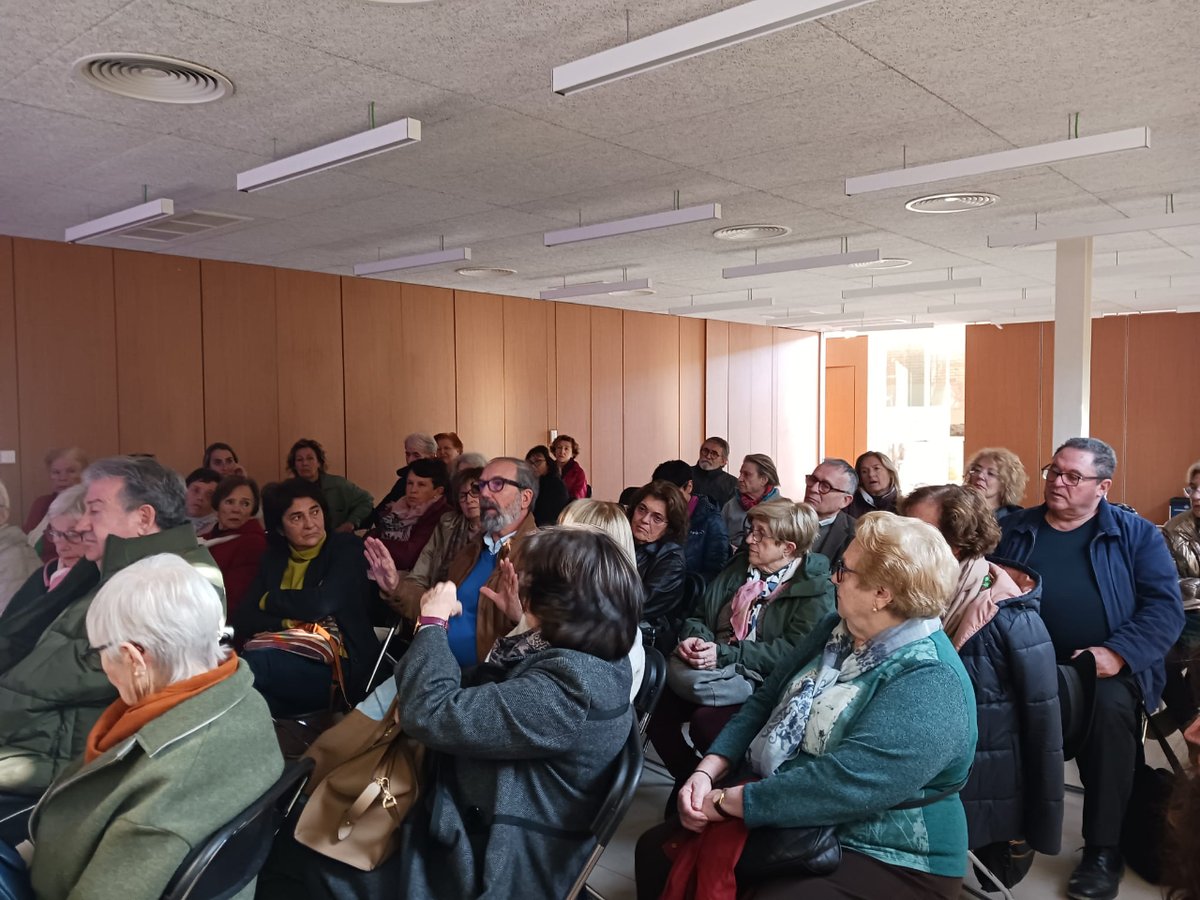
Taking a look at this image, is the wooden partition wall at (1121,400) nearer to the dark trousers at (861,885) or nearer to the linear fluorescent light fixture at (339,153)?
the linear fluorescent light fixture at (339,153)

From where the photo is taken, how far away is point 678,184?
5.48m

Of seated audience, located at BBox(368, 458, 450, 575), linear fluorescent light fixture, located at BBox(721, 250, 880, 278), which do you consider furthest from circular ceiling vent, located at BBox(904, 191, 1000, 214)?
seated audience, located at BBox(368, 458, 450, 575)

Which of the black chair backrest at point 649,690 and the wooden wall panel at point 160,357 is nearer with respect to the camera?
the black chair backrest at point 649,690

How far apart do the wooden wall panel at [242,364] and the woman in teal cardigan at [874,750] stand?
717cm

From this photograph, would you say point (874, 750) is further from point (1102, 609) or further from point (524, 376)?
point (524, 376)

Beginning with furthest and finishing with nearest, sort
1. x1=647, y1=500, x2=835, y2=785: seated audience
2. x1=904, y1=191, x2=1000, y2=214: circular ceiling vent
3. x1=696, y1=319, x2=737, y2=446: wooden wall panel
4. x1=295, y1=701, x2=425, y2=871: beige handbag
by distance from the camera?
x1=696, y1=319, x2=737, y2=446: wooden wall panel < x1=904, y1=191, x2=1000, y2=214: circular ceiling vent < x1=647, y1=500, x2=835, y2=785: seated audience < x1=295, y1=701, x2=425, y2=871: beige handbag

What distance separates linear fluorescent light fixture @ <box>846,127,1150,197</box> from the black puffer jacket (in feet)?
7.58

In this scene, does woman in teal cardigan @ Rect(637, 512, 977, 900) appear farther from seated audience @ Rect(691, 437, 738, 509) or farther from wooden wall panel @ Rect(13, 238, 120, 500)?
wooden wall panel @ Rect(13, 238, 120, 500)

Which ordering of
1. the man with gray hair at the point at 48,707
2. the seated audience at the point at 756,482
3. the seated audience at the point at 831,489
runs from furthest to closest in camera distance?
the seated audience at the point at 756,482 → the seated audience at the point at 831,489 → the man with gray hair at the point at 48,707

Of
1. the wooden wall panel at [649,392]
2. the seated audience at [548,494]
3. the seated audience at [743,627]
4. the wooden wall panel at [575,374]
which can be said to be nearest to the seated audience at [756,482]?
the seated audience at [548,494]

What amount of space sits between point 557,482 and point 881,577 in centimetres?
474

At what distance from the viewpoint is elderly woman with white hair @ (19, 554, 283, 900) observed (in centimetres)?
160

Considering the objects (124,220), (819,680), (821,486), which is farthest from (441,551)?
(124,220)

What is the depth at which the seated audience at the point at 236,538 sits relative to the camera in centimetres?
391
